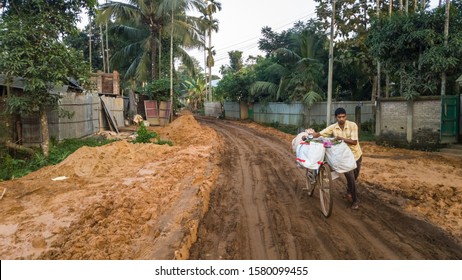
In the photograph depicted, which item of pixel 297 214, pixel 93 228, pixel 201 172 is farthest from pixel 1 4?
pixel 297 214

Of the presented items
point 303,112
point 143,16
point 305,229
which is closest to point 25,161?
point 305,229

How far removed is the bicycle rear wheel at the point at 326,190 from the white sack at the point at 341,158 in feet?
0.44

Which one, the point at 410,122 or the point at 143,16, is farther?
the point at 143,16

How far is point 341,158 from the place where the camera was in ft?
15.9

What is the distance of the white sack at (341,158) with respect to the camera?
15.9ft

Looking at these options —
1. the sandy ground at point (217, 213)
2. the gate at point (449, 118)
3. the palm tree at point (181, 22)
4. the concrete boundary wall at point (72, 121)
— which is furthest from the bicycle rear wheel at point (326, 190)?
the palm tree at point (181, 22)

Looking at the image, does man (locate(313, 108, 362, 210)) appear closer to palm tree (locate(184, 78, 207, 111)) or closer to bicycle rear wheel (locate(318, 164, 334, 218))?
bicycle rear wheel (locate(318, 164, 334, 218))

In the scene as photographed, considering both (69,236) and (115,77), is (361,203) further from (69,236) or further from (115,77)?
(115,77)

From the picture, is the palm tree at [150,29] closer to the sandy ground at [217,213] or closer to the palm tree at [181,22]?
the palm tree at [181,22]

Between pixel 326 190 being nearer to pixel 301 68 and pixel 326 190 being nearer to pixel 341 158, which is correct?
pixel 341 158

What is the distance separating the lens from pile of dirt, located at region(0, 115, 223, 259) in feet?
13.1

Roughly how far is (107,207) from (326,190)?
3.49m

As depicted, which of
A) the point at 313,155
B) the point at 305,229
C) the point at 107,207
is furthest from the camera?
the point at 107,207

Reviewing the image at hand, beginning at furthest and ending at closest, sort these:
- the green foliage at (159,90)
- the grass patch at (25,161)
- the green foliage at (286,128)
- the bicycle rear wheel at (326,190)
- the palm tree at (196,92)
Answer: the palm tree at (196,92), the green foliage at (159,90), the green foliage at (286,128), the grass patch at (25,161), the bicycle rear wheel at (326,190)
